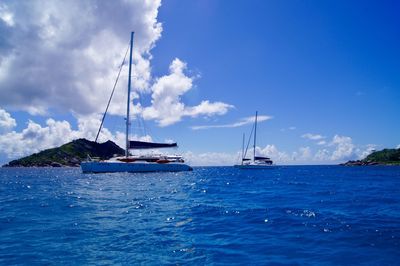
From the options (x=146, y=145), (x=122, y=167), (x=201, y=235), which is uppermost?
(x=146, y=145)

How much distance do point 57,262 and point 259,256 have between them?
6.52m

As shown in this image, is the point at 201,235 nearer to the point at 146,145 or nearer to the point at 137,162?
the point at 137,162

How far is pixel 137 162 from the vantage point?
79.6 meters

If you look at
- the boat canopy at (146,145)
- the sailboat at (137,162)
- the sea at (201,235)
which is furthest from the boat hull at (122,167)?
the sea at (201,235)

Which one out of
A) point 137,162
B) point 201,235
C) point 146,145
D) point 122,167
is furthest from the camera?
point 146,145

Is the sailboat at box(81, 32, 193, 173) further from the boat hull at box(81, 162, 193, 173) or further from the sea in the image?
the sea

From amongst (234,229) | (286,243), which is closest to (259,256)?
(286,243)

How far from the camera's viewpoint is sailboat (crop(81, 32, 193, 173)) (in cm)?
7369

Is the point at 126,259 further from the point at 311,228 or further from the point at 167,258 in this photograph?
the point at 311,228

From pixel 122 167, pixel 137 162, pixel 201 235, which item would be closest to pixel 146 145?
pixel 137 162

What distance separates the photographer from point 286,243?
12742mm

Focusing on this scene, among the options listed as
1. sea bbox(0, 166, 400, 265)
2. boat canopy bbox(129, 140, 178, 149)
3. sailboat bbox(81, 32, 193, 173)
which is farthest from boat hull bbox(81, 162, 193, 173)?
sea bbox(0, 166, 400, 265)

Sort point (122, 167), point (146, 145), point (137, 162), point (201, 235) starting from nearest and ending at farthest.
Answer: point (201, 235) < point (122, 167) < point (137, 162) < point (146, 145)

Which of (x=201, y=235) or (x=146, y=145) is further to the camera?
(x=146, y=145)
